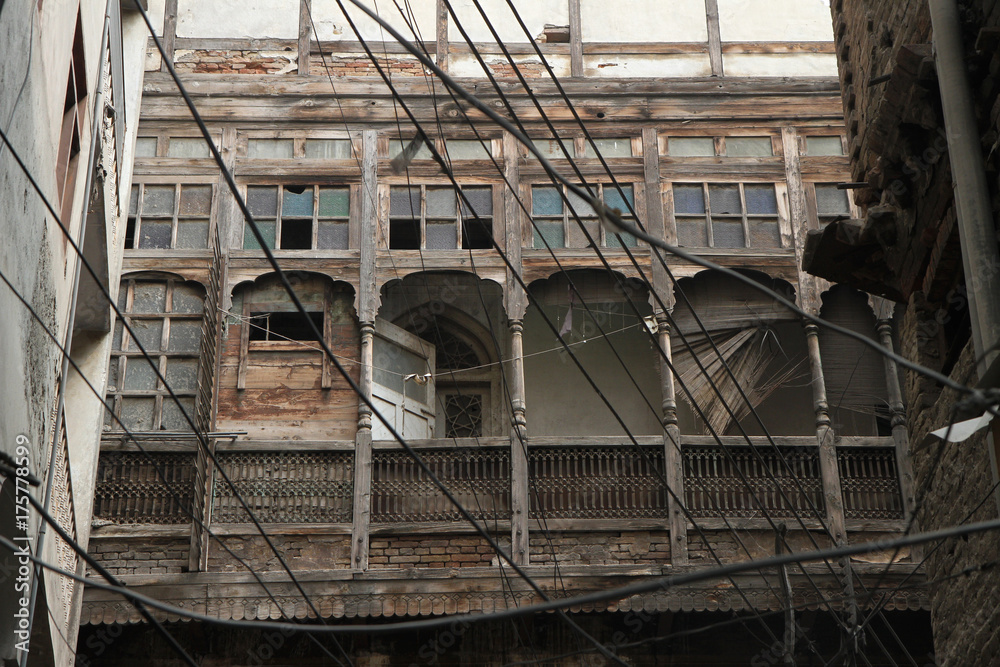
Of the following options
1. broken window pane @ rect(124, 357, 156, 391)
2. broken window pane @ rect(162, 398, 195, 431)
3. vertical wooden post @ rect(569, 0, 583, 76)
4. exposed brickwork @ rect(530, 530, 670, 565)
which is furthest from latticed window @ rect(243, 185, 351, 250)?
exposed brickwork @ rect(530, 530, 670, 565)

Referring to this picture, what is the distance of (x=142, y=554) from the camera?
12.2 meters

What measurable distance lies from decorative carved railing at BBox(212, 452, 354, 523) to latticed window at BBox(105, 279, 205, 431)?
847 millimetres

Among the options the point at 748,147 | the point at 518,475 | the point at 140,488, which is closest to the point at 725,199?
the point at 748,147

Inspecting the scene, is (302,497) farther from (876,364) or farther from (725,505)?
(876,364)

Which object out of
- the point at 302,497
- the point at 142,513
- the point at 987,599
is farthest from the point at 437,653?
the point at 987,599

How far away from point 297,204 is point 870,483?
7.39m

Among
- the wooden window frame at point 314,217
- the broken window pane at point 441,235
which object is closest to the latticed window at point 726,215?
the broken window pane at point 441,235

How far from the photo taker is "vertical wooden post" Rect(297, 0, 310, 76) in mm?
14859

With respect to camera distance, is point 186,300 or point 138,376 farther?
point 186,300

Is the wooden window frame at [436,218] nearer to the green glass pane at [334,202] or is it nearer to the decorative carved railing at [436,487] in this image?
the green glass pane at [334,202]

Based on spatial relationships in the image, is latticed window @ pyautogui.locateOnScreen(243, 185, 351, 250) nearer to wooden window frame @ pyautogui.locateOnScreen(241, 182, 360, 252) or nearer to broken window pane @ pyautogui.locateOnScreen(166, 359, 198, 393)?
wooden window frame @ pyautogui.locateOnScreen(241, 182, 360, 252)

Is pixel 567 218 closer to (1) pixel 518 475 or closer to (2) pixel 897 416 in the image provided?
(1) pixel 518 475

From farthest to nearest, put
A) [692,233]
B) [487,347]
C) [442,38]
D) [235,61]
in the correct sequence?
[487,347] < [442,38] < [235,61] < [692,233]

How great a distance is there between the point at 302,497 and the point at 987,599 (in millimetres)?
8056
